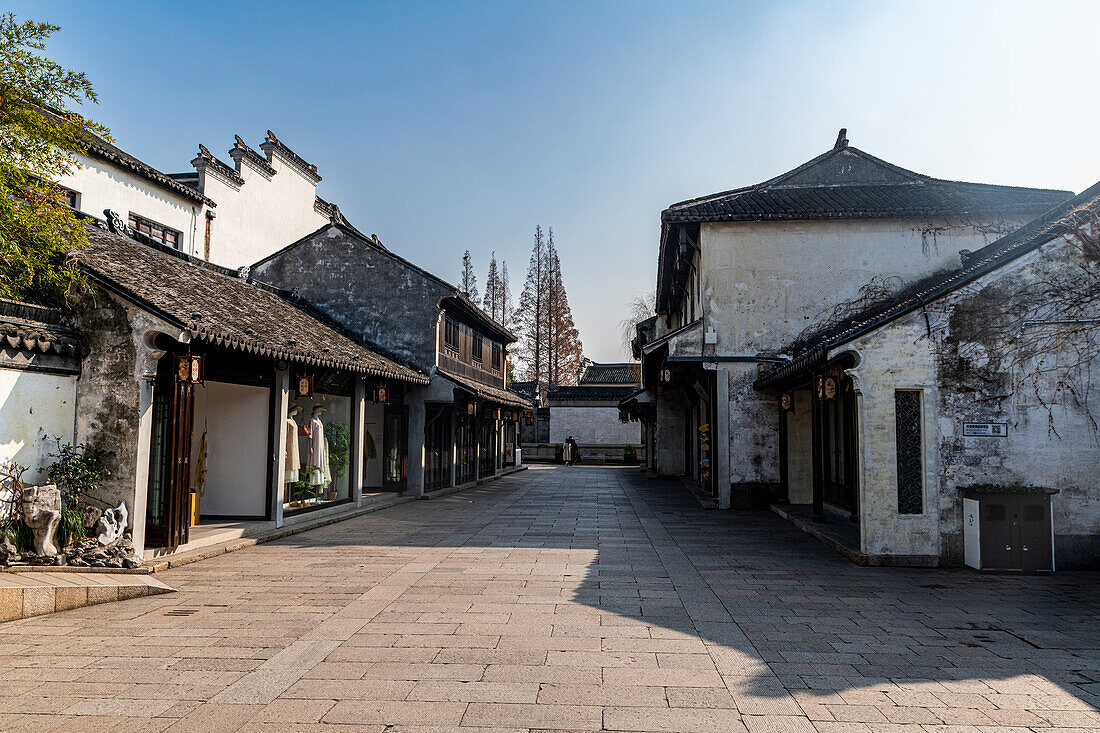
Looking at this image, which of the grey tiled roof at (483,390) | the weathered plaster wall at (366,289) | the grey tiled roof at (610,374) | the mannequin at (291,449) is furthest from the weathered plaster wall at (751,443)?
the grey tiled roof at (610,374)

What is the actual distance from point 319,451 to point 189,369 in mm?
4195

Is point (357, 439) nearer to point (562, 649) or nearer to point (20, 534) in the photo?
point (20, 534)

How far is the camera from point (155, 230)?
679 inches

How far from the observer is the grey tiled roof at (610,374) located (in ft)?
138

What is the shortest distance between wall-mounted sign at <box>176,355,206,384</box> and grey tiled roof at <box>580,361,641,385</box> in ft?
111

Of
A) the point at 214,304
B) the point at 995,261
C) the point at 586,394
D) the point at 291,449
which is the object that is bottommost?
the point at 291,449

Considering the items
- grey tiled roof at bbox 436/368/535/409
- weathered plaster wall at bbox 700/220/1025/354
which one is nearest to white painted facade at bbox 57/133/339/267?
grey tiled roof at bbox 436/368/535/409

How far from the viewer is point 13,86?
7461 mm

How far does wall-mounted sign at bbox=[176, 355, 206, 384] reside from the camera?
8328mm

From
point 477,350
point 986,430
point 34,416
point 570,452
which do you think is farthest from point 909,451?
point 570,452

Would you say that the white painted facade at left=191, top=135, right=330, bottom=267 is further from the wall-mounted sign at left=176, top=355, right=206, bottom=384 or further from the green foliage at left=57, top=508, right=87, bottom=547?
the green foliage at left=57, top=508, right=87, bottom=547

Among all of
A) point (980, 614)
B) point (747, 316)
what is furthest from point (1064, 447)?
point (747, 316)

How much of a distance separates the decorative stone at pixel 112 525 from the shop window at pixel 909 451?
8.80 metres

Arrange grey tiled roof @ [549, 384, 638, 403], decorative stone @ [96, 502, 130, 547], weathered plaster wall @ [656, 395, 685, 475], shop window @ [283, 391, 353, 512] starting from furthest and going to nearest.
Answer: grey tiled roof @ [549, 384, 638, 403]
weathered plaster wall @ [656, 395, 685, 475]
shop window @ [283, 391, 353, 512]
decorative stone @ [96, 502, 130, 547]
